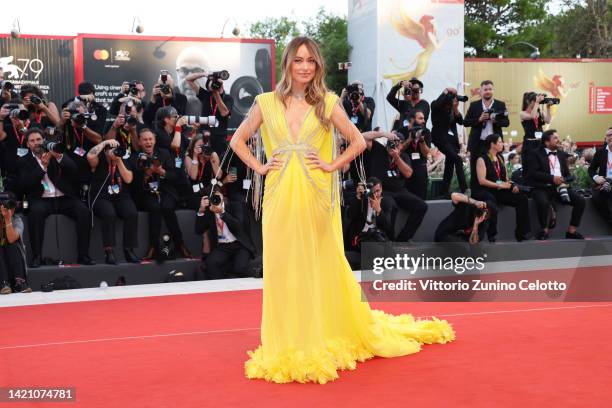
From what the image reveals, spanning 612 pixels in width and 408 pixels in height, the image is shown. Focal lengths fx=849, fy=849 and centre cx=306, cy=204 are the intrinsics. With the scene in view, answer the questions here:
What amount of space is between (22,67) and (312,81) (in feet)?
45.2

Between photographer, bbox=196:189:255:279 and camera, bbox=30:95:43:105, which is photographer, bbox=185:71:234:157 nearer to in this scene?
photographer, bbox=196:189:255:279

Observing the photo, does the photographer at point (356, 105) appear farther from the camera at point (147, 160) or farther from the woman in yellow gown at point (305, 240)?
the woman in yellow gown at point (305, 240)

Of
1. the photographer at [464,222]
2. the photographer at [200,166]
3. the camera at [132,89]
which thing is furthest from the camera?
the camera at [132,89]

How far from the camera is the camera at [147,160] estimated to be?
861cm

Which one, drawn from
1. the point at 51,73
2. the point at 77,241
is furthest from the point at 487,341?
the point at 51,73

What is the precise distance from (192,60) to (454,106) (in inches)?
361

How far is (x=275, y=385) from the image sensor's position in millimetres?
4305

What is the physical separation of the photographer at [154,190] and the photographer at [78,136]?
493mm

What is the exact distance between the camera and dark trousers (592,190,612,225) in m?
10.9

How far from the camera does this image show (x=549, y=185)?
34.2 feet

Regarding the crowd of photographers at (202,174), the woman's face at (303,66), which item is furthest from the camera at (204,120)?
the woman's face at (303,66)

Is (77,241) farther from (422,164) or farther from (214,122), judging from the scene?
(422,164)

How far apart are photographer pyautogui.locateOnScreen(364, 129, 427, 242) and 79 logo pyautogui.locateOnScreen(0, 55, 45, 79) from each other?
9.88 metres

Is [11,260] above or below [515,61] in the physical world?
below
